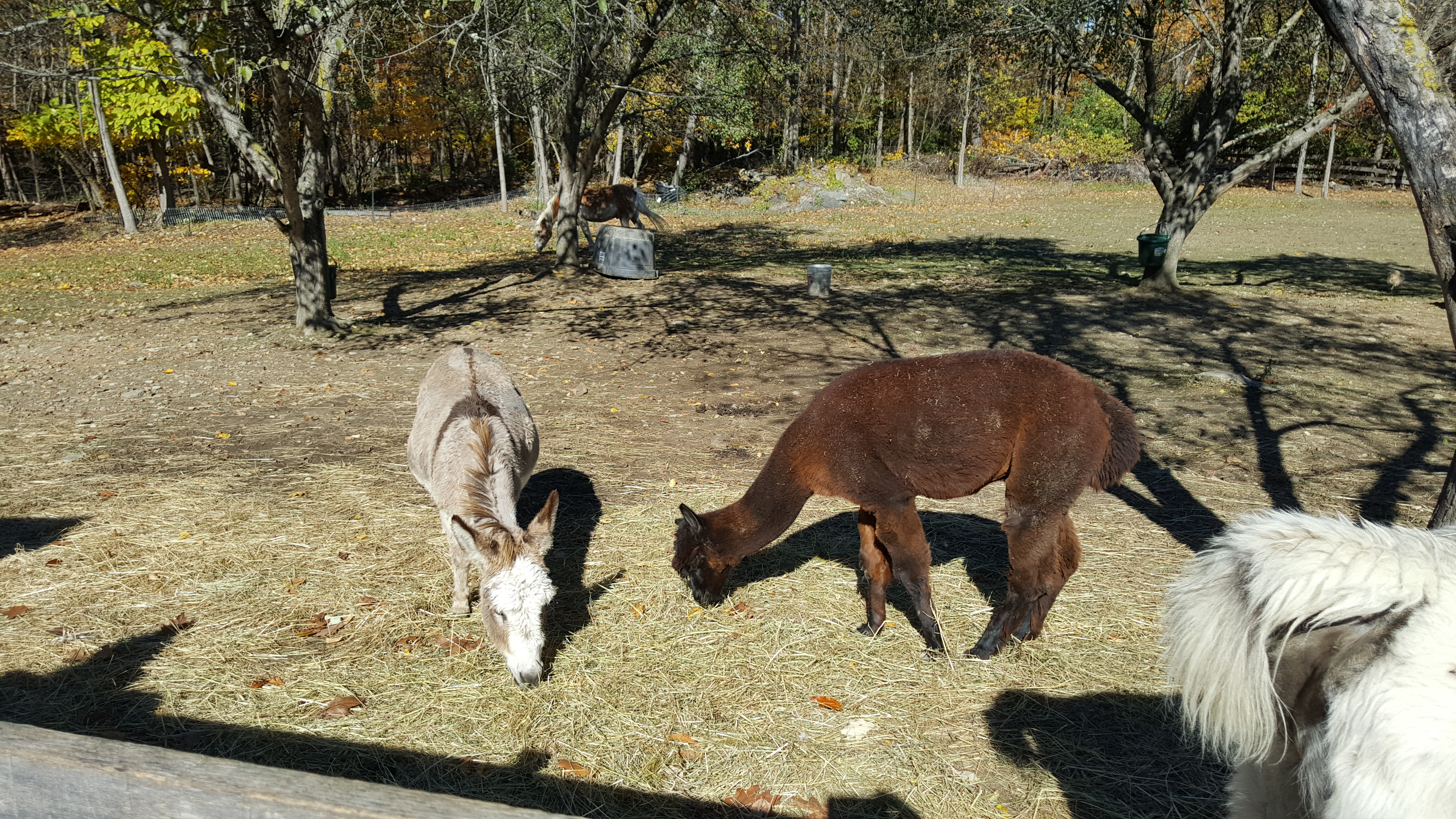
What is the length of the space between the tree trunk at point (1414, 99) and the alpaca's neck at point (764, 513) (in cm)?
310

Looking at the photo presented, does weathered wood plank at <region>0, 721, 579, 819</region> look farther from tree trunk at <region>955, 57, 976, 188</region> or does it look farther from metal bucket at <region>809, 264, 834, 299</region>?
tree trunk at <region>955, 57, 976, 188</region>

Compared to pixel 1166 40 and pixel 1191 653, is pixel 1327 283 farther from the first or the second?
pixel 1191 653

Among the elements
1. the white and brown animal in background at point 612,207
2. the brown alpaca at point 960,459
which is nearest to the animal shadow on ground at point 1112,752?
the brown alpaca at point 960,459

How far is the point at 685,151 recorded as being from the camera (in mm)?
38719

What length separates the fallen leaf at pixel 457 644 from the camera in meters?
4.82

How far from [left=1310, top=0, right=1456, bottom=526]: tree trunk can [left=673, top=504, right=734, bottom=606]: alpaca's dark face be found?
3.67 metres

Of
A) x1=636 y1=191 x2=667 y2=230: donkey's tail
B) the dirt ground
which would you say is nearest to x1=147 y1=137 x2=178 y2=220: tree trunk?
the dirt ground

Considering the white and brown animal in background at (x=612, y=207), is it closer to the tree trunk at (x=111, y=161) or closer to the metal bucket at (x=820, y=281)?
the metal bucket at (x=820, y=281)

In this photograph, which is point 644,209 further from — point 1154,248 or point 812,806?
point 812,806

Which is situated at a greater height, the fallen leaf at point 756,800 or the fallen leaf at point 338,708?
the fallen leaf at point 338,708

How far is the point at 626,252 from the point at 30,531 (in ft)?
39.6

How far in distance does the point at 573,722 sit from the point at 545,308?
11239 mm

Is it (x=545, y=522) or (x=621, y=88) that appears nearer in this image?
(x=545, y=522)

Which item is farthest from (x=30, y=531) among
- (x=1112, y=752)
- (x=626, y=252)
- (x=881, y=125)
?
(x=881, y=125)
